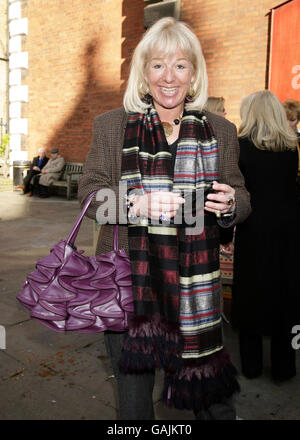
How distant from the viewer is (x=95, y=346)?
343 centimetres

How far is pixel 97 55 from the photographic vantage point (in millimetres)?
11055

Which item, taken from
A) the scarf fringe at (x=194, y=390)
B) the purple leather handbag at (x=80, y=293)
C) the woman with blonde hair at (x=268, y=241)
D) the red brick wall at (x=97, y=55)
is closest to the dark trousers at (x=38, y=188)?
the red brick wall at (x=97, y=55)

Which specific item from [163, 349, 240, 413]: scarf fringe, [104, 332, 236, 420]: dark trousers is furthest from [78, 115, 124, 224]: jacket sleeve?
[163, 349, 240, 413]: scarf fringe

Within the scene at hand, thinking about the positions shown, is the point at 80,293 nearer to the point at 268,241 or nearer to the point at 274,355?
the point at 268,241

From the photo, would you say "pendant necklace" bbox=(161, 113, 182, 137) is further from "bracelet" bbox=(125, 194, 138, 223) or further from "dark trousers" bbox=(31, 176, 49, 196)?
"dark trousers" bbox=(31, 176, 49, 196)

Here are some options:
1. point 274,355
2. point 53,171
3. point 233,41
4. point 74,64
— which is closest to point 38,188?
point 53,171

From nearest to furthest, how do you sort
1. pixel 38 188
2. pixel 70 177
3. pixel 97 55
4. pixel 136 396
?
pixel 136 396, pixel 97 55, pixel 70 177, pixel 38 188

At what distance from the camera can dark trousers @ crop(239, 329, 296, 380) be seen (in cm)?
293

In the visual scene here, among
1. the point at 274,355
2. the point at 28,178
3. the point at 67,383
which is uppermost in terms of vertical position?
the point at 28,178

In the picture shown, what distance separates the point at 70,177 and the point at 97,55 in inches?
125

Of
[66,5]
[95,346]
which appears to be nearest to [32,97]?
[66,5]

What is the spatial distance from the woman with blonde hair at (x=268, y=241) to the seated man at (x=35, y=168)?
10.2m

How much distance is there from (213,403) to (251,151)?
68.4 inches

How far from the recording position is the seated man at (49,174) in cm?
1194
